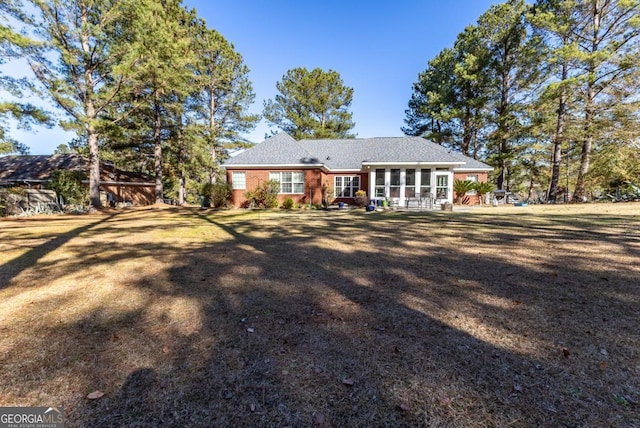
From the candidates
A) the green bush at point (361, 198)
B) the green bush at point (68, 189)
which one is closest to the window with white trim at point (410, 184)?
the green bush at point (361, 198)

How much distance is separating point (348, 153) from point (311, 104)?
12.6 meters

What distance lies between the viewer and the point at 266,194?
17.8 metres

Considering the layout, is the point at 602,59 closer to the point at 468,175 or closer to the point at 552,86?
the point at 552,86

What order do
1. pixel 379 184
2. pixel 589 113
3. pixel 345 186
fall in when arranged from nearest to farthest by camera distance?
pixel 589 113 < pixel 379 184 < pixel 345 186

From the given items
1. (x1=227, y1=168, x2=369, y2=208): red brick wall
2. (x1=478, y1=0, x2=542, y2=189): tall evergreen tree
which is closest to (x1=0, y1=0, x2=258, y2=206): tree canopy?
(x1=227, y1=168, x2=369, y2=208): red brick wall

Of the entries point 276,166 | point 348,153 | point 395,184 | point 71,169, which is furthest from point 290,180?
point 71,169

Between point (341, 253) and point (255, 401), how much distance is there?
398 centimetres

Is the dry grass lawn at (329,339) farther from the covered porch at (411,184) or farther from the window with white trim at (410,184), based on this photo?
the window with white trim at (410,184)

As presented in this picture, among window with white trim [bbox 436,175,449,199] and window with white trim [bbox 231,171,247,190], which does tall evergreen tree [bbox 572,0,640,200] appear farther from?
window with white trim [bbox 231,171,247,190]

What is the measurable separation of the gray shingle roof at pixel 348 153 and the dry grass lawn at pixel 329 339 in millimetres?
13380

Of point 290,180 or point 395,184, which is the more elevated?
point 290,180

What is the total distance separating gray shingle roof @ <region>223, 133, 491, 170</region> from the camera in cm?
1794

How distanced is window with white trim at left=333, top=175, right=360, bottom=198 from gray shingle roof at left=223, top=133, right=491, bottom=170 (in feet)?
2.43

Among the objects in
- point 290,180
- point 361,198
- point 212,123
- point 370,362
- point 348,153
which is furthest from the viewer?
point 212,123
